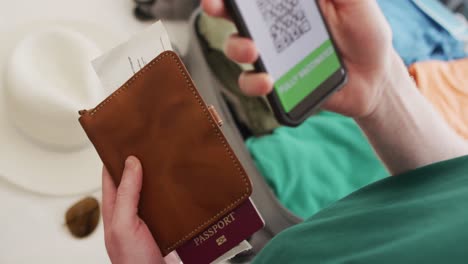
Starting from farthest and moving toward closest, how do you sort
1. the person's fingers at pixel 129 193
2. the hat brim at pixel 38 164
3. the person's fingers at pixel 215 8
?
the hat brim at pixel 38 164, the person's fingers at pixel 129 193, the person's fingers at pixel 215 8

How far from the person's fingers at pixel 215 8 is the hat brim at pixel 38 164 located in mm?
583

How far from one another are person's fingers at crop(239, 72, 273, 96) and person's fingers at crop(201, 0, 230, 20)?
0.05m

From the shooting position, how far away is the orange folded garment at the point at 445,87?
104 centimetres

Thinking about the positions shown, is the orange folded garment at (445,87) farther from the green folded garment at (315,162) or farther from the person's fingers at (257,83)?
the person's fingers at (257,83)

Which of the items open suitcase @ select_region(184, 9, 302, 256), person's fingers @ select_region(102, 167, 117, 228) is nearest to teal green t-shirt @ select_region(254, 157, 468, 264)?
person's fingers @ select_region(102, 167, 117, 228)

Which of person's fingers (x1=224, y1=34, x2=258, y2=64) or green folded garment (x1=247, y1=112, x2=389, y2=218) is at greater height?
person's fingers (x1=224, y1=34, x2=258, y2=64)

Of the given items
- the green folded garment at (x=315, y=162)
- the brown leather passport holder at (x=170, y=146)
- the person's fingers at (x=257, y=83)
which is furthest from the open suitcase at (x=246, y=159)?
the person's fingers at (x=257, y=83)

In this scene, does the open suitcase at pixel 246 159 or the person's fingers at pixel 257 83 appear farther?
the open suitcase at pixel 246 159

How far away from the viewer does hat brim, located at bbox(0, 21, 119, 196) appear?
0.87 meters

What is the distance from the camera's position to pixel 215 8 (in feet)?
1.27

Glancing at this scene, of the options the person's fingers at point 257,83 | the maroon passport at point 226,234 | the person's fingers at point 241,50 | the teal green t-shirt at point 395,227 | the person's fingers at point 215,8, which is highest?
the person's fingers at point 215,8

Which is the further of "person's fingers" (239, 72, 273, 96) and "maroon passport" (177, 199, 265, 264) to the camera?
"maroon passport" (177, 199, 265, 264)

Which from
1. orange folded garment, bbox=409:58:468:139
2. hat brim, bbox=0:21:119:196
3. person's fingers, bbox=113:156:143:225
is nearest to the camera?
person's fingers, bbox=113:156:143:225

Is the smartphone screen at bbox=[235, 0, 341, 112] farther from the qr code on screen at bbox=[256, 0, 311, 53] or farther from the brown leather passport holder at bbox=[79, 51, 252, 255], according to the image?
the brown leather passport holder at bbox=[79, 51, 252, 255]
